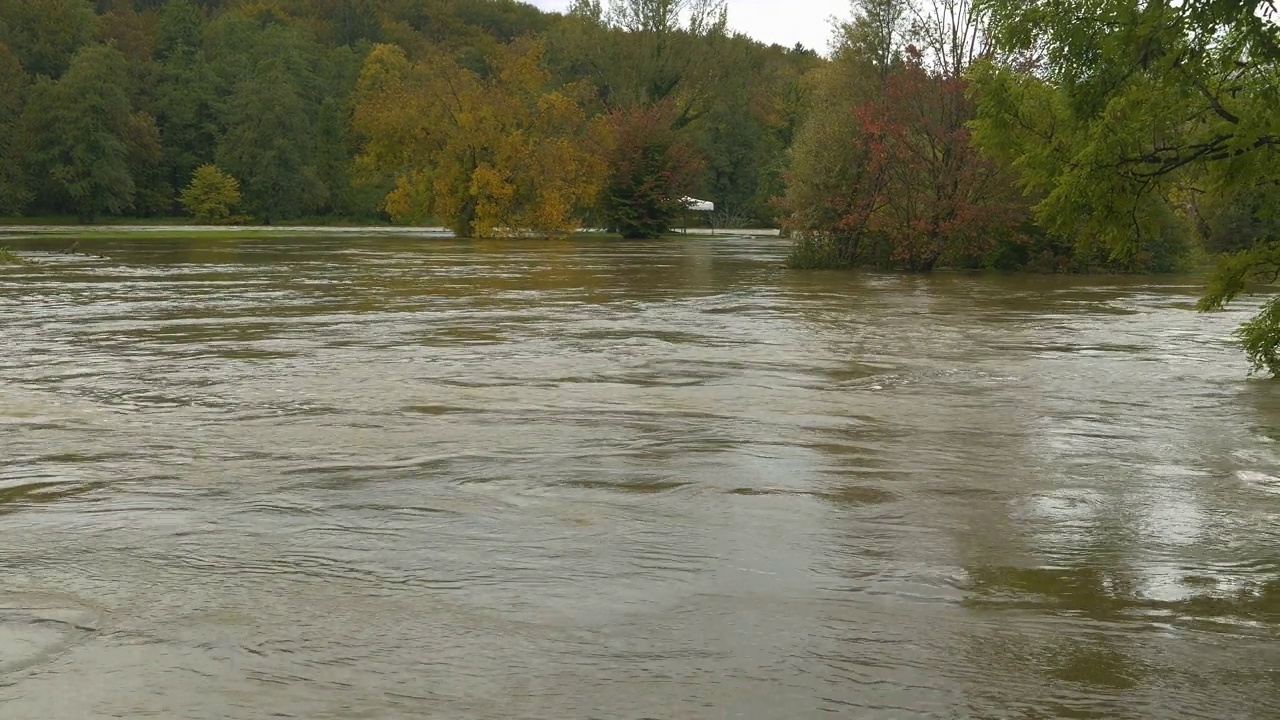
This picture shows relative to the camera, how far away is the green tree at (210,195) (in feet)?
228

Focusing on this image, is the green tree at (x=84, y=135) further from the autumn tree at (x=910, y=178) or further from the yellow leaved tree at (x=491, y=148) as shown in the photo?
the autumn tree at (x=910, y=178)

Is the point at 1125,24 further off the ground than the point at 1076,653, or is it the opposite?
the point at 1125,24

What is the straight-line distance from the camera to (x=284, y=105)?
74.1 metres

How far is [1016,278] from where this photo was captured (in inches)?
1129

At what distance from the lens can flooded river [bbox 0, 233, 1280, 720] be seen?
4.09 m

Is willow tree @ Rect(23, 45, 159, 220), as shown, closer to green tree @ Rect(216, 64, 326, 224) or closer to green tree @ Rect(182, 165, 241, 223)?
green tree @ Rect(182, 165, 241, 223)

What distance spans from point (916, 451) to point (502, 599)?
366 cm

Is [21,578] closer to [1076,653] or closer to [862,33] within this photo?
[1076,653]

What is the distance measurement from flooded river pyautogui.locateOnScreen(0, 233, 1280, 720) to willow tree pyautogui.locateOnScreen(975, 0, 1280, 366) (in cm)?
142

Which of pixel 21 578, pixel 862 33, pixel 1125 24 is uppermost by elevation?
pixel 862 33

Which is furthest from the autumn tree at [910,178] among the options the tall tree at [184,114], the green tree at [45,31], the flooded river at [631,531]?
the green tree at [45,31]

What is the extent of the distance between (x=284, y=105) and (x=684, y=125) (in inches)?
916

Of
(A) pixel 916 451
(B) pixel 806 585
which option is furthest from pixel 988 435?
(B) pixel 806 585

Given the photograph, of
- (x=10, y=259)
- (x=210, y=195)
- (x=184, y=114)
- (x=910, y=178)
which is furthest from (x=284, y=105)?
(x=910, y=178)
